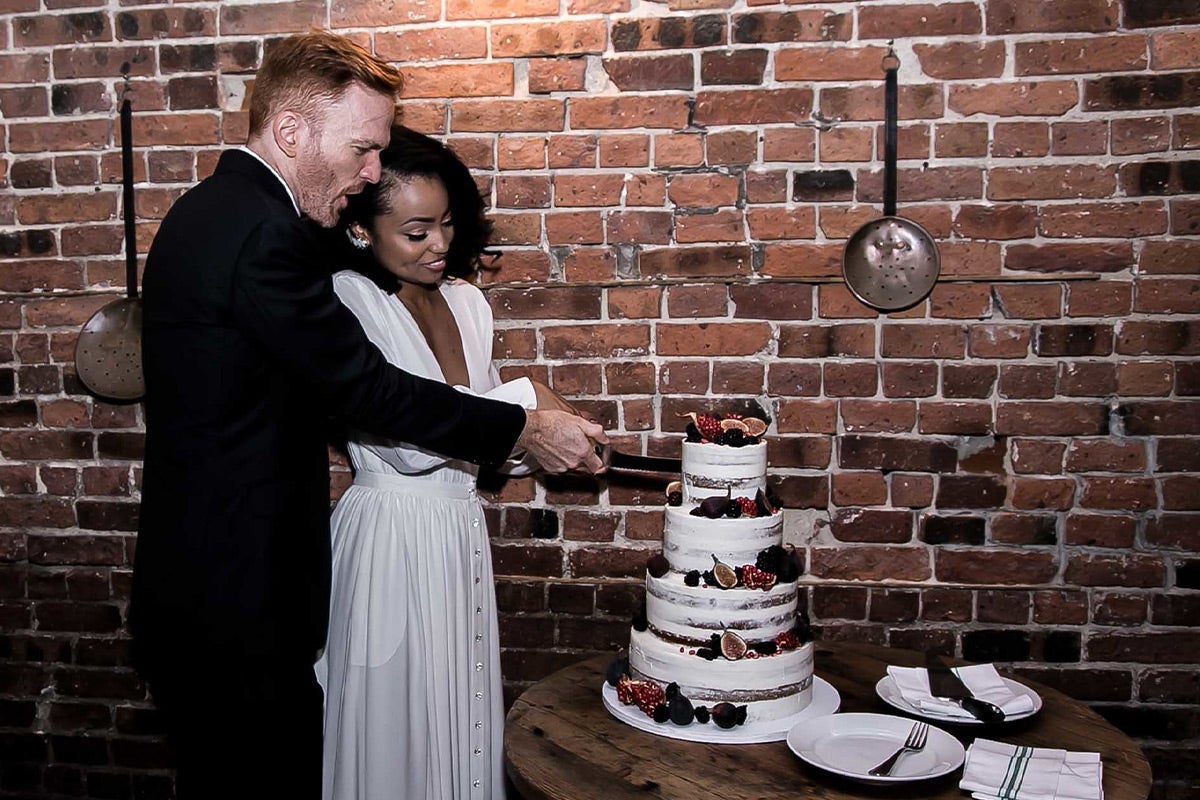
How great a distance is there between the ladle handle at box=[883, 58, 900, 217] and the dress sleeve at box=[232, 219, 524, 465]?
1.05 meters

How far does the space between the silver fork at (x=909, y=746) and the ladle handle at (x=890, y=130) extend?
124 centimetres

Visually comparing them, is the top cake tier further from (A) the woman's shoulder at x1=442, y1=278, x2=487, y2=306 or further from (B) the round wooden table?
(A) the woman's shoulder at x1=442, y1=278, x2=487, y2=306

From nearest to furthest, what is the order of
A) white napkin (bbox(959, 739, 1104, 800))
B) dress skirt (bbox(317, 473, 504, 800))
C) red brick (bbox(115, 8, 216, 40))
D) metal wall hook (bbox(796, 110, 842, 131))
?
white napkin (bbox(959, 739, 1104, 800))
dress skirt (bbox(317, 473, 504, 800))
metal wall hook (bbox(796, 110, 842, 131))
red brick (bbox(115, 8, 216, 40))

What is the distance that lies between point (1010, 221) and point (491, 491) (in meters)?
1.48

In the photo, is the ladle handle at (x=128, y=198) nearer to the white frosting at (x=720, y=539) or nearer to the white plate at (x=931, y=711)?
the white frosting at (x=720, y=539)

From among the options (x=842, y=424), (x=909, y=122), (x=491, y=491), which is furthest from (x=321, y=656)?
(x=909, y=122)

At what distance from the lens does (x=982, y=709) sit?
183 centimetres

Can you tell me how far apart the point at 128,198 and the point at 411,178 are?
953 mm

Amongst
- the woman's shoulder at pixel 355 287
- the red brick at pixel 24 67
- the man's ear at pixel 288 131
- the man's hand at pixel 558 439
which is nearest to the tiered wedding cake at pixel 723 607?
the man's hand at pixel 558 439

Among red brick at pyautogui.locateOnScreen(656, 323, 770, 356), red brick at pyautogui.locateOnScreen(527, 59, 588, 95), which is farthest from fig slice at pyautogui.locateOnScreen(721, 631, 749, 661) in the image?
red brick at pyautogui.locateOnScreen(527, 59, 588, 95)

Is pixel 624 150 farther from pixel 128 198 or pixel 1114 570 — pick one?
pixel 1114 570

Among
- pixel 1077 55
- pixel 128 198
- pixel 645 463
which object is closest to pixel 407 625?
pixel 645 463

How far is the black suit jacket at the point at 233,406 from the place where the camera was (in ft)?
5.82

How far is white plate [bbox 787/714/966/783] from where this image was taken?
5.33ft
